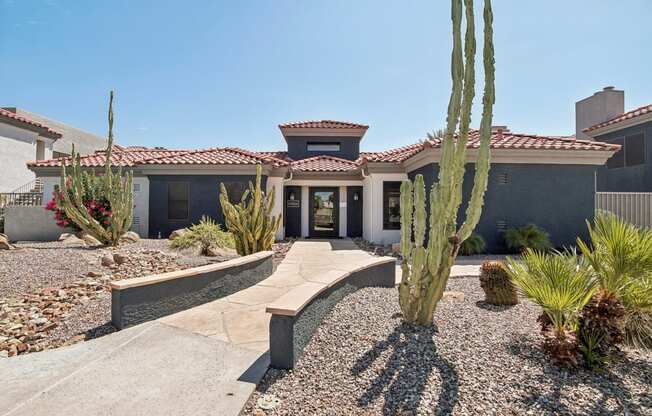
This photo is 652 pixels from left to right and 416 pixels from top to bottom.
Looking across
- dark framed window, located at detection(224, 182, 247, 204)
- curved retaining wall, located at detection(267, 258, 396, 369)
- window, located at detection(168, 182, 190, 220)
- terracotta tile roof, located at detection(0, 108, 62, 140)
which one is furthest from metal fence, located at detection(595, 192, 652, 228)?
terracotta tile roof, located at detection(0, 108, 62, 140)

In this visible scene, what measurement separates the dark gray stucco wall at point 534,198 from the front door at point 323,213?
5.98 meters

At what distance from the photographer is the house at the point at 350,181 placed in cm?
1161

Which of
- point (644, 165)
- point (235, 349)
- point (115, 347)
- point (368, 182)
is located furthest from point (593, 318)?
point (644, 165)

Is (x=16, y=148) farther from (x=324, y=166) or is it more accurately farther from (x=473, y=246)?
(x=473, y=246)

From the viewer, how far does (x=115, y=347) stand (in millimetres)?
3682

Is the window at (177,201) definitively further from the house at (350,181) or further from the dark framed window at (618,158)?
the dark framed window at (618,158)

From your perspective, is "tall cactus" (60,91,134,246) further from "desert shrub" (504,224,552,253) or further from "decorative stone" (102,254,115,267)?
"desert shrub" (504,224,552,253)

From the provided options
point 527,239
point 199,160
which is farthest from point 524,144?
point 199,160

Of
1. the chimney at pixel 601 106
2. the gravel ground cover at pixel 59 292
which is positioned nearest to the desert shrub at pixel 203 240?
the gravel ground cover at pixel 59 292

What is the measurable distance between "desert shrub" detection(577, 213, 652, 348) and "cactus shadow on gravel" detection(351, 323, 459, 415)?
1.74 metres

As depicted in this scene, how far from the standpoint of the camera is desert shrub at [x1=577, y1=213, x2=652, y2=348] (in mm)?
3637

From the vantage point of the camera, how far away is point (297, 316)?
342cm

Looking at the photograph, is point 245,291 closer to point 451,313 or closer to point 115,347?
point 115,347

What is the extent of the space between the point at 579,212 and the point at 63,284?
15714 millimetres
